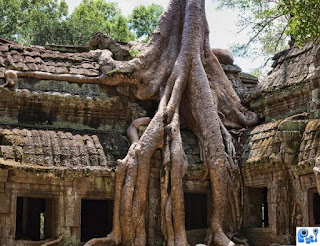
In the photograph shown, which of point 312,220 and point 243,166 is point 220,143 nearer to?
point 243,166

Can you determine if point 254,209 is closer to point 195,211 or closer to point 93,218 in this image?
point 195,211

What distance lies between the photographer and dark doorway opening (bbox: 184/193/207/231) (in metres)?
14.7

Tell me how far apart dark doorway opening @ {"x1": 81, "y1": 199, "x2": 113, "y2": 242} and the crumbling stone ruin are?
0.32 m

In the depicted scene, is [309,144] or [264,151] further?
[264,151]

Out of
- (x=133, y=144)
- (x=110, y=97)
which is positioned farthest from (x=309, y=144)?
(x=110, y=97)

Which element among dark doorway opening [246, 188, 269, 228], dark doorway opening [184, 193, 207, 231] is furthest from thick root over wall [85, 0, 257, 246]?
dark doorway opening [184, 193, 207, 231]

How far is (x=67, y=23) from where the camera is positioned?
2609cm

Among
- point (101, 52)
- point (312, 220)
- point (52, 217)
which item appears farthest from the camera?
point (101, 52)

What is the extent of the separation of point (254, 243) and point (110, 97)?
166 inches

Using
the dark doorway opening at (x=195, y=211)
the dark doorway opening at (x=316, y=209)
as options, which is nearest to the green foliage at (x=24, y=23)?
the dark doorway opening at (x=195, y=211)

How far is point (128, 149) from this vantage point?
13.4 m

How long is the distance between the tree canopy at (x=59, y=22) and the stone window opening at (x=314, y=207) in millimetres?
15275

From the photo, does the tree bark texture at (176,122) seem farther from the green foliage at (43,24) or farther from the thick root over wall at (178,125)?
the green foliage at (43,24)

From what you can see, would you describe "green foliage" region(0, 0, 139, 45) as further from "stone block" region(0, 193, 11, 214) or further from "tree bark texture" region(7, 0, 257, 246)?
"stone block" region(0, 193, 11, 214)
